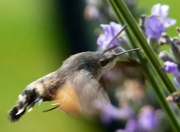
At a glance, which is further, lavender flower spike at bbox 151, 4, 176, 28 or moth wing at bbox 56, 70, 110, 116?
lavender flower spike at bbox 151, 4, 176, 28

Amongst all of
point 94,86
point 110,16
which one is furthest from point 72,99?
point 110,16

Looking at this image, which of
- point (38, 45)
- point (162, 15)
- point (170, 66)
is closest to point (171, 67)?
point (170, 66)

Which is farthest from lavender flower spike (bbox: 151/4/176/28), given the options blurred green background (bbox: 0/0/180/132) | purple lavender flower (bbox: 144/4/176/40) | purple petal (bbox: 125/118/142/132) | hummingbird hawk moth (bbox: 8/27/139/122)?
blurred green background (bbox: 0/0/180/132)

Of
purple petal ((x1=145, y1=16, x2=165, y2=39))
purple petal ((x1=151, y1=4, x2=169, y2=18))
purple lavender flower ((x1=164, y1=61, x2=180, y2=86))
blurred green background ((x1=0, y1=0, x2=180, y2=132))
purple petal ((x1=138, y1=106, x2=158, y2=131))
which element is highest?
blurred green background ((x1=0, y1=0, x2=180, y2=132))

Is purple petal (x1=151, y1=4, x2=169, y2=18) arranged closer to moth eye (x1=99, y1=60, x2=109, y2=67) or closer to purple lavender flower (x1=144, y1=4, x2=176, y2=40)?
purple lavender flower (x1=144, y1=4, x2=176, y2=40)

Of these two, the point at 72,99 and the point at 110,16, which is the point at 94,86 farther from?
the point at 110,16
